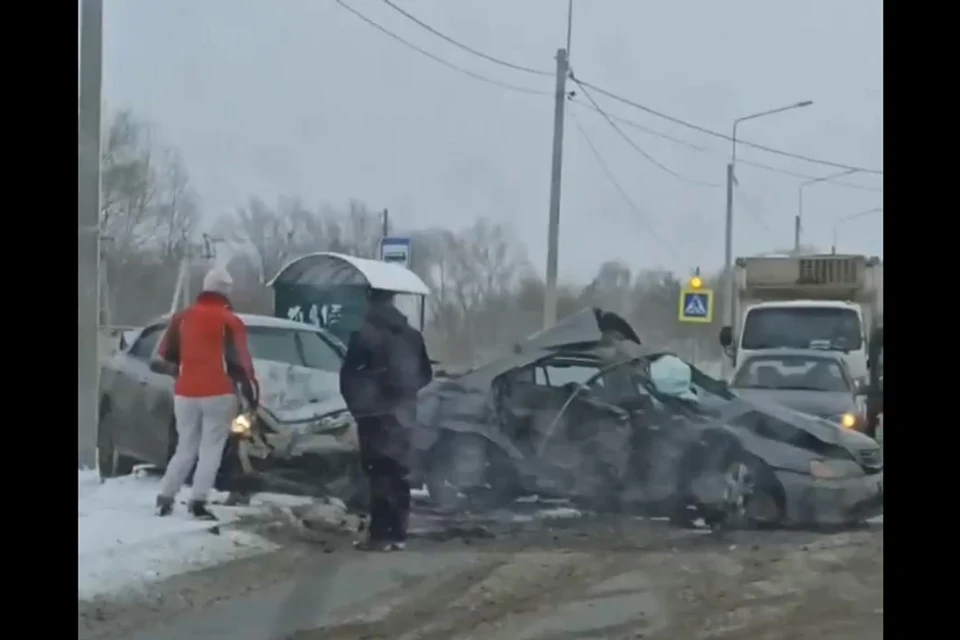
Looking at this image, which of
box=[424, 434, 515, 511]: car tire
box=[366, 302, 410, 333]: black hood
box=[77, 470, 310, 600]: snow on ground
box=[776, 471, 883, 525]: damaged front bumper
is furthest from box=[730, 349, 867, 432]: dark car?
box=[77, 470, 310, 600]: snow on ground

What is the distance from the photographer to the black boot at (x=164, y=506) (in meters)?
2.58

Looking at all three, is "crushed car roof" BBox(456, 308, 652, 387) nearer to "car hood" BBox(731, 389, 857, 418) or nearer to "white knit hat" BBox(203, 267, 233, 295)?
"car hood" BBox(731, 389, 857, 418)


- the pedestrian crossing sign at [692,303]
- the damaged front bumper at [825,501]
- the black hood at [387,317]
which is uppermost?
the pedestrian crossing sign at [692,303]

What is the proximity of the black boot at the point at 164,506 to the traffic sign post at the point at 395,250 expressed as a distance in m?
0.81

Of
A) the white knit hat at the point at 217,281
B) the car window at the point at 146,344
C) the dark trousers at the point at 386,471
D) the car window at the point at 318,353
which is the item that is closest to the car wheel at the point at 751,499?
the dark trousers at the point at 386,471

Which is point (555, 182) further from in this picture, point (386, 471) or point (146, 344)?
point (146, 344)

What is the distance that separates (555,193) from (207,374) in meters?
0.97

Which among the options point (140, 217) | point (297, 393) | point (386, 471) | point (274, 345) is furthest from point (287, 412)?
point (140, 217)

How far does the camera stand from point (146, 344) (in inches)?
101

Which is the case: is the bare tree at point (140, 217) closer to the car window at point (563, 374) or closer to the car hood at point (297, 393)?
the car hood at point (297, 393)

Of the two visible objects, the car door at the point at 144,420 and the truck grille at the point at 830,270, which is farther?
the car door at the point at 144,420

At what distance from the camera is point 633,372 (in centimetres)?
253

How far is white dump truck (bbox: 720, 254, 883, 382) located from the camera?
2439 millimetres
